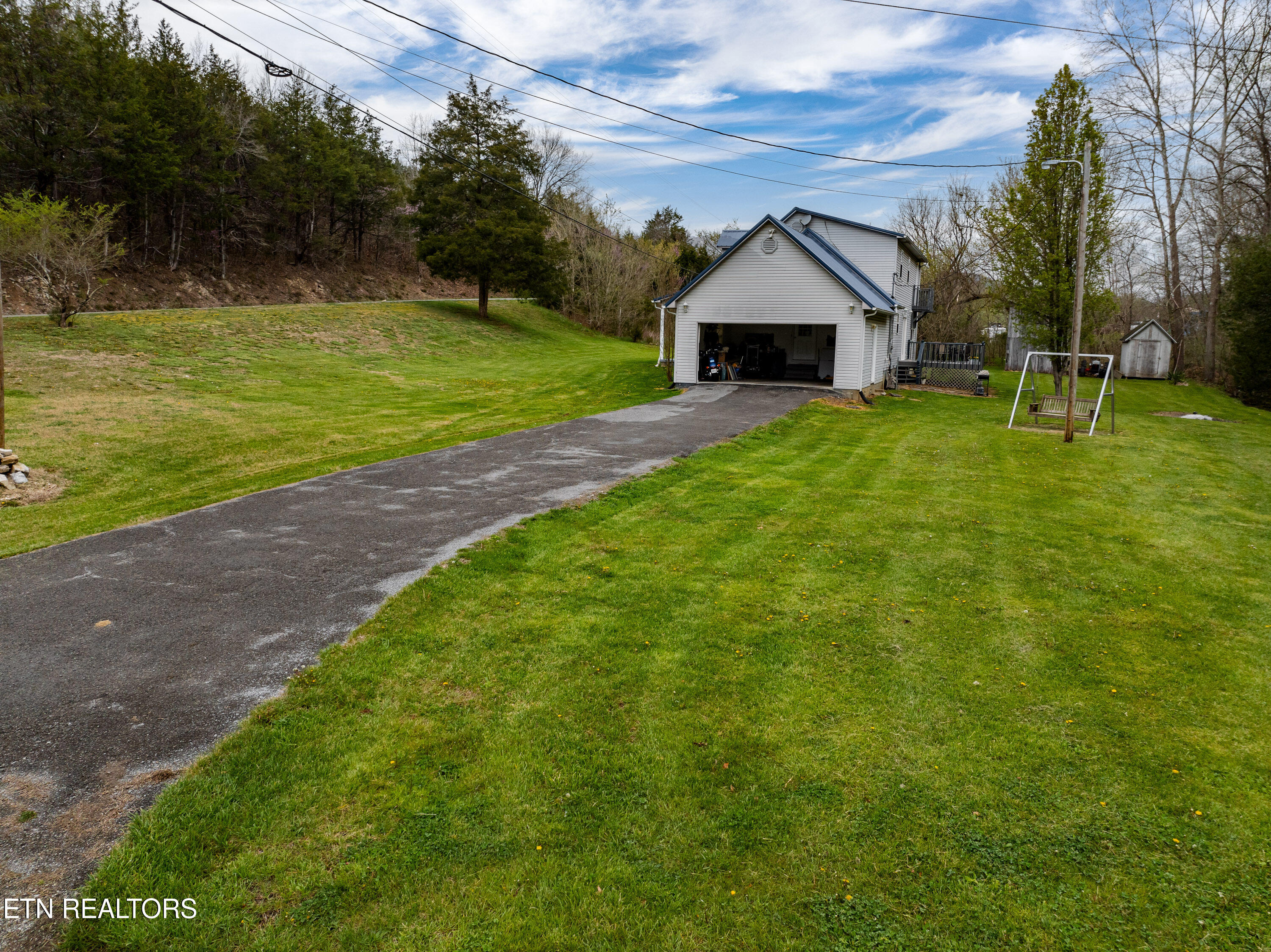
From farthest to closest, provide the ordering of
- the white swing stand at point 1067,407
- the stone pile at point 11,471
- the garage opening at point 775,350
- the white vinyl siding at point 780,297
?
the garage opening at point 775,350 → the white vinyl siding at point 780,297 → the white swing stand at point 1067,407 → the stone pile at point 11,471

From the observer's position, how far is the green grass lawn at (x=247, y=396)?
11227mm

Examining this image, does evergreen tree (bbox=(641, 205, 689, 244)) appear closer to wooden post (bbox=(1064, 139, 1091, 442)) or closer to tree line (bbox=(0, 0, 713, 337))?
tree line (bbox=(0, 0, 713, 337))

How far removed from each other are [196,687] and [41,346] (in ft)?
71.6

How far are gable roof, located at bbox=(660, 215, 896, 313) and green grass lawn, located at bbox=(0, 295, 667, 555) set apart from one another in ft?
15.1

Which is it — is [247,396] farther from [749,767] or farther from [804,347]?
[804,347]

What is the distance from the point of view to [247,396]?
1942 cm

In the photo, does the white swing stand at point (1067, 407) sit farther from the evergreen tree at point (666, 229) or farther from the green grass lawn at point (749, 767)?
the evergreen tree at point (666, 229)

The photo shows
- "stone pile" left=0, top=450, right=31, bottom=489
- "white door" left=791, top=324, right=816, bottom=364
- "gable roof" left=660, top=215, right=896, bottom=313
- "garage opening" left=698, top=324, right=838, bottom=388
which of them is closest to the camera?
"stone pile" left=0, top=450, right=31, bottom=489

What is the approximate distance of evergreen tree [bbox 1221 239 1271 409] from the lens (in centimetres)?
2427

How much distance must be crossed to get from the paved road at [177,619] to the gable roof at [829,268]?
14.0m

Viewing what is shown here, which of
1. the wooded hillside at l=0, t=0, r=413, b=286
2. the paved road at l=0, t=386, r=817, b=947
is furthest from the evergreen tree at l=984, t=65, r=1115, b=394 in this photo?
the wooded hillside at l=0, t=0, r=413, b=286

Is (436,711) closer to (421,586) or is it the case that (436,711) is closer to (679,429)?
(421,586)

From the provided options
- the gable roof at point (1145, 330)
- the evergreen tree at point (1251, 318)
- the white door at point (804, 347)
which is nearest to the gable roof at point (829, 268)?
the white door at point (804, 347)

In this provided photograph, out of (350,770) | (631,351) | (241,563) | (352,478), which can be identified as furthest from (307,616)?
(631,351)
